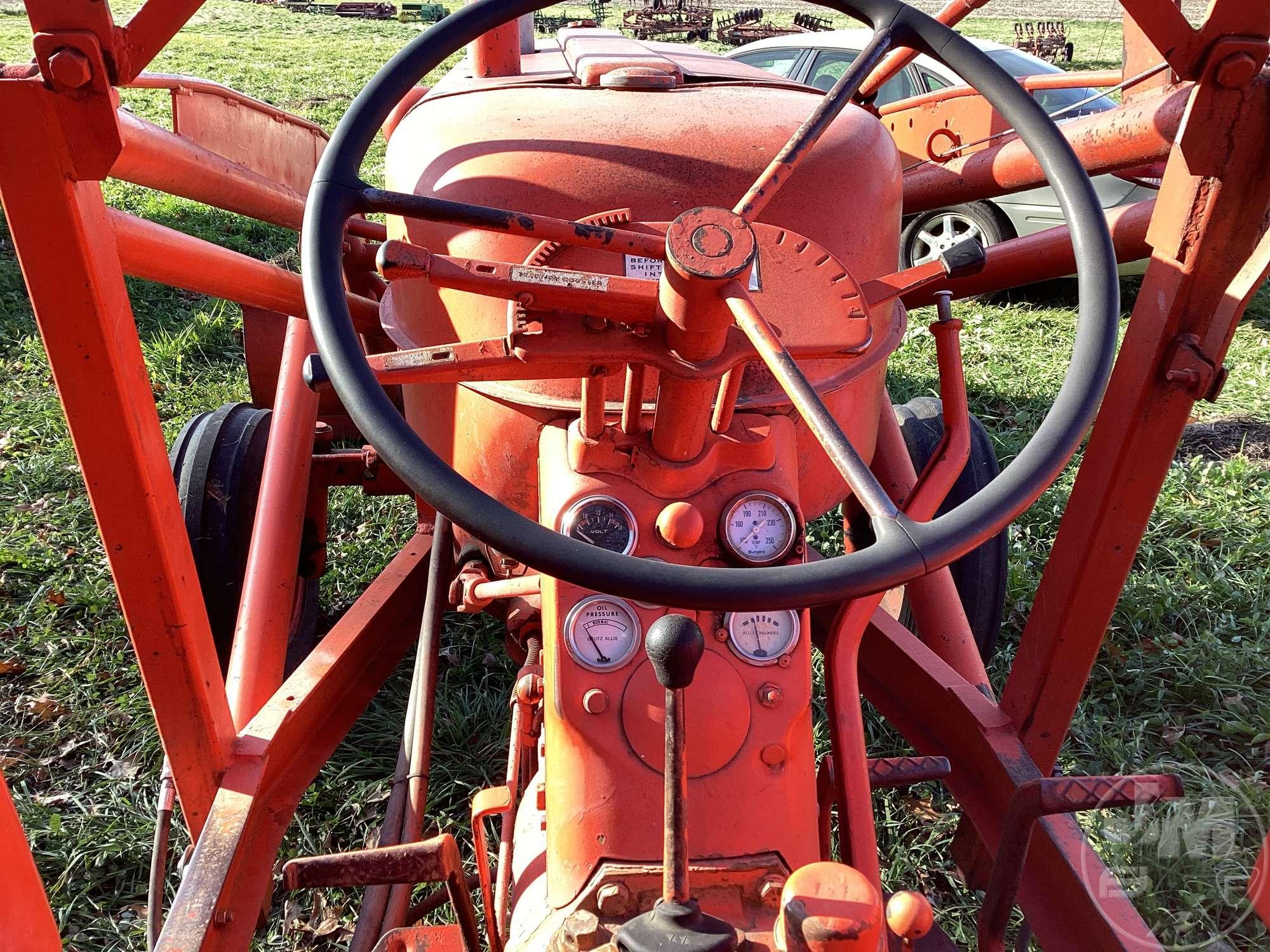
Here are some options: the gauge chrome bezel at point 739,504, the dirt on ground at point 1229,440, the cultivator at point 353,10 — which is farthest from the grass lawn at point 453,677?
the cultivator at point 353,10

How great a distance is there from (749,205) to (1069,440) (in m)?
0.47

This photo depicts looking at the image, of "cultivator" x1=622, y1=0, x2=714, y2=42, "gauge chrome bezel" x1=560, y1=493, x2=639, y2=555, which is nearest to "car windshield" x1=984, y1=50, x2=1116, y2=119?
"gauge chrome bezel" x1=560, y1=493, x2=639, y2=555

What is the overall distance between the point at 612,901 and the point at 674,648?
0.38 metres

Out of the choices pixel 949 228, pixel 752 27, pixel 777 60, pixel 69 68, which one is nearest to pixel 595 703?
pixel 69 68

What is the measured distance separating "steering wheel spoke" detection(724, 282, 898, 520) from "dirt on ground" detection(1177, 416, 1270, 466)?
129 inches

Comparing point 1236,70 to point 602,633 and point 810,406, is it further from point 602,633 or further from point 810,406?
point 602,633

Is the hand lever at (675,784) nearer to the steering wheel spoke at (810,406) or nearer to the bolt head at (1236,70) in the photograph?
the steering wheel spoke at (810,406)

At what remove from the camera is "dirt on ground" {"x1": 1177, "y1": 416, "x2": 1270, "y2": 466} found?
3812mm

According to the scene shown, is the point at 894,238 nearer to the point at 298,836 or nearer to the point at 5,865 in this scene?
the point at 5,865

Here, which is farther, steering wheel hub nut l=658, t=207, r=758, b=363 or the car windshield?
the car windshield

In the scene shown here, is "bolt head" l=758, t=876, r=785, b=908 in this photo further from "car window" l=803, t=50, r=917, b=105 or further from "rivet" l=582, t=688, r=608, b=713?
"car window" l=803, t=50, r=917, b=105

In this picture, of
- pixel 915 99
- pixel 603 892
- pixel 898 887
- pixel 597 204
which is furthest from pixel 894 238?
pixel 898 887

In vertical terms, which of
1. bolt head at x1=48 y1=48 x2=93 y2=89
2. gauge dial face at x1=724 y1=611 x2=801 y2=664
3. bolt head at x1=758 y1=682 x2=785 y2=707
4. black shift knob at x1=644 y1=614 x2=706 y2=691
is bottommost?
bolt head at x1=758 y1=682 x2=785 y2=707

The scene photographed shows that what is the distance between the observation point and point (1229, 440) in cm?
392
